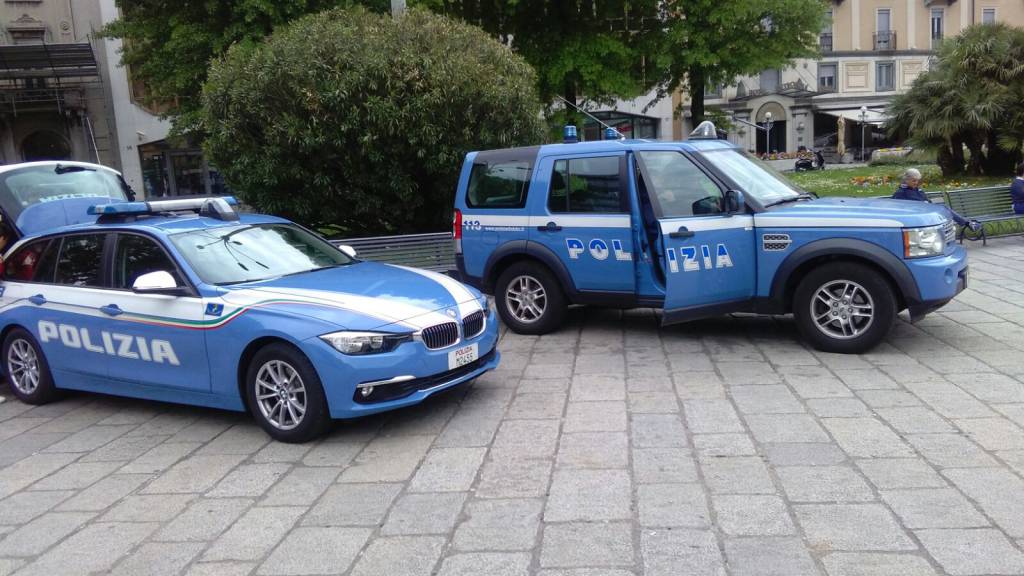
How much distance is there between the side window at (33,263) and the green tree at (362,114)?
441cm

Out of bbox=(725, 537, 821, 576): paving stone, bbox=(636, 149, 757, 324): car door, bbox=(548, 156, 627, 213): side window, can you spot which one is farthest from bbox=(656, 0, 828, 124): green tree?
bbox=(725, 537, 821, 576): paving stone

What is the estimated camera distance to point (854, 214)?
702cm

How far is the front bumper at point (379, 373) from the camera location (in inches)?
210

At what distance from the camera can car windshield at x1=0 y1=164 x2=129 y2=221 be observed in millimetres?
11516

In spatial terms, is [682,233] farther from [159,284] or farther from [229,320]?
[159,284]

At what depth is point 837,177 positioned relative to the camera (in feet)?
78.9

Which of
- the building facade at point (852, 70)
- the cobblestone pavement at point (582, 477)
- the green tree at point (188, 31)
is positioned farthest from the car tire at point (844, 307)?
the building facade at point (852, 70)

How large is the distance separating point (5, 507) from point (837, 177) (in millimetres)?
23256

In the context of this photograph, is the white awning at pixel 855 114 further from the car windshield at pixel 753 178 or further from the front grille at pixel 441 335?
the front grille at pixel 441 335

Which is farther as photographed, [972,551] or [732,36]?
[732,36]

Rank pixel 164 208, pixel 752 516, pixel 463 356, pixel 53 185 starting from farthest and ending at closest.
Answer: pixel 53 185
pixel 164 208
pixel 463 356
pixel 752 516

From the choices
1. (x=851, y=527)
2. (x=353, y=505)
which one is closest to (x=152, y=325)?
(x=353, y=505)

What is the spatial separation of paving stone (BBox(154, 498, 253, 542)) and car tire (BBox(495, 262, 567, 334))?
4317 millimetres

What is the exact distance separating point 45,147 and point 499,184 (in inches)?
1226
